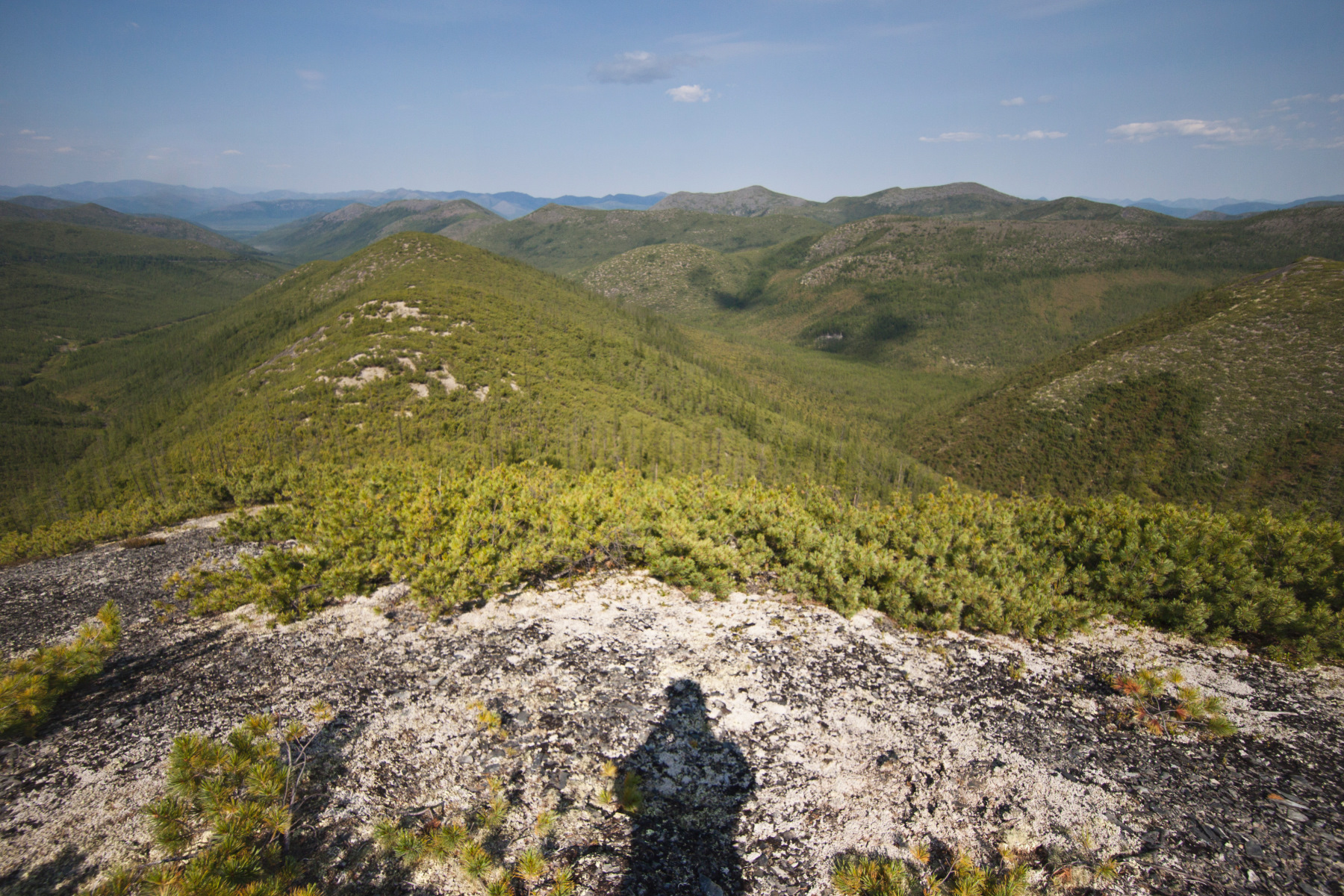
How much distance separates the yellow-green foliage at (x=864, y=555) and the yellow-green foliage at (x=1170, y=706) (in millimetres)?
2095

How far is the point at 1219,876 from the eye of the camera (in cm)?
691

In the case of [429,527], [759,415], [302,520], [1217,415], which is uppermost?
[429,527]

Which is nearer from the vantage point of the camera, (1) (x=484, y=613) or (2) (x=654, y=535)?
(1) (x=484, y=613)

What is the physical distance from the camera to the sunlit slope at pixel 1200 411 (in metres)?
92.8

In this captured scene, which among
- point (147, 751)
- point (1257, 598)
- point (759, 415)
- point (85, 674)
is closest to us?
point (147, 751)

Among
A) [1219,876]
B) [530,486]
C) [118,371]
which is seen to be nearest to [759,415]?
[530,486]

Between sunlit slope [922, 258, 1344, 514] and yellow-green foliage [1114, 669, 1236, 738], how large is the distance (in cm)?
10078

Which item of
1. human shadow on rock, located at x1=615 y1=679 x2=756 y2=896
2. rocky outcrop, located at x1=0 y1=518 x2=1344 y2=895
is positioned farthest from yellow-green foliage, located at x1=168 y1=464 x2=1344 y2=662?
human shadow on rock, located at x1=615 y1=679 x2=756 y2=896

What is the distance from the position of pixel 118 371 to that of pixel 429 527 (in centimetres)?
25035

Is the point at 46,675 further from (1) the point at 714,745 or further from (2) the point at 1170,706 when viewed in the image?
(2) the point at 1170,706

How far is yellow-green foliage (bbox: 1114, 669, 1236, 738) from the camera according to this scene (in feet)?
30.4

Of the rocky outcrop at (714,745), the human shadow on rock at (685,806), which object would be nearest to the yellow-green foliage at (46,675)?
the rocky outcrop at (714,745)

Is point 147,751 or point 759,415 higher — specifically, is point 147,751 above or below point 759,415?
above

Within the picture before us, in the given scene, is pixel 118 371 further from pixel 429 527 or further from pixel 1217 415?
pixel 1217 415
